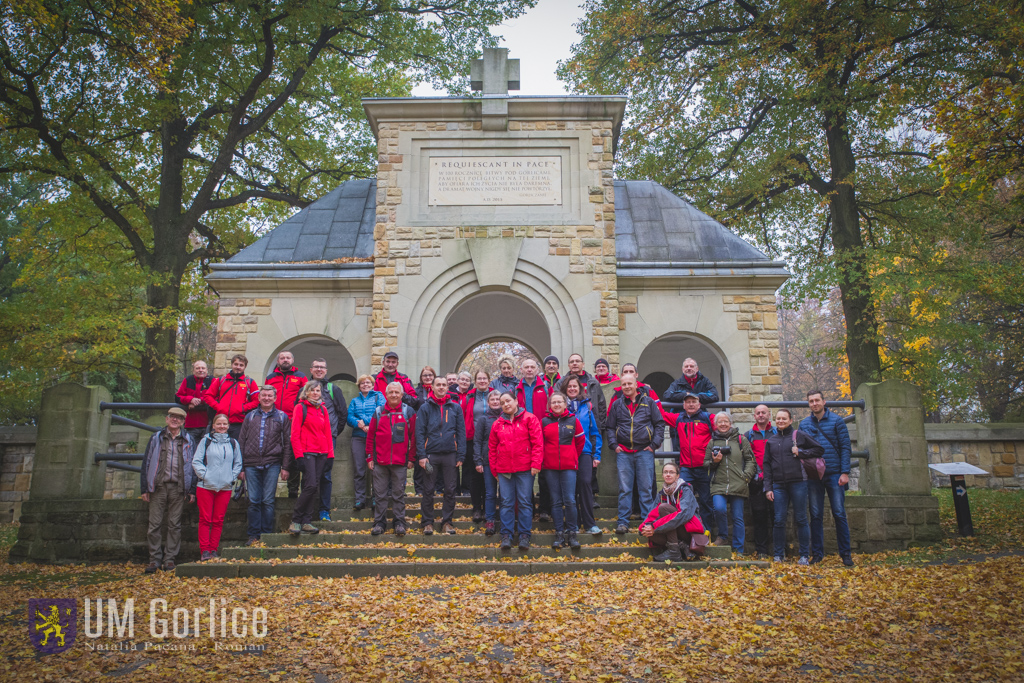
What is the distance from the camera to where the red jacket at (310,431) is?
6977mm

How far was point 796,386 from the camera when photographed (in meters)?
31.8

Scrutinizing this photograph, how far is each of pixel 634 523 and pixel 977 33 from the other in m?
11.7

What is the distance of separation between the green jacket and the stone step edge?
0.88 m

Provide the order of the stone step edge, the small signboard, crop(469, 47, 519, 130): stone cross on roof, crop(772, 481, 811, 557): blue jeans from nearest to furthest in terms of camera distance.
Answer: the stone step edge < crop(772, 481, 811, 557): blue jeans < the small signboard < crop(469, 47, 519, 130): stone cross on roof

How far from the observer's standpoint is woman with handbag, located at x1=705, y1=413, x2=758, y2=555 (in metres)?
6.89

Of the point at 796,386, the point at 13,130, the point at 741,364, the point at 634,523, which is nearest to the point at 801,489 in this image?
the point at 634,523

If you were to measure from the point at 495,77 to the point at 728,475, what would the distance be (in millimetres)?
7108

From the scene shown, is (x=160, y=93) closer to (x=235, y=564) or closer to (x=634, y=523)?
(x=235, y=564)

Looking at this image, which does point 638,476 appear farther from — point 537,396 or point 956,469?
point 956,469

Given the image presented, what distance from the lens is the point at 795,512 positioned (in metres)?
6.88

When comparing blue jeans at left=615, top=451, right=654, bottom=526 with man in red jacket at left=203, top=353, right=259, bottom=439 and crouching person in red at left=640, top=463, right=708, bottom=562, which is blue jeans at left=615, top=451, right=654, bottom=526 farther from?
man in red jacket at left=203, top=353, right=259, bottom=439

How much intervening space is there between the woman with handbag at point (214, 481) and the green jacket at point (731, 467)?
4760mm

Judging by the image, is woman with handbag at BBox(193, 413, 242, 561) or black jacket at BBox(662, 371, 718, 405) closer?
woman with handbag at BBox(193, 413, 242, 561)

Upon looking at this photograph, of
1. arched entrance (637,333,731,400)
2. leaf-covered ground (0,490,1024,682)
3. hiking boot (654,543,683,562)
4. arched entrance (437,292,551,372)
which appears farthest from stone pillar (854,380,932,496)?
arched entrance (437,292,551,372)
